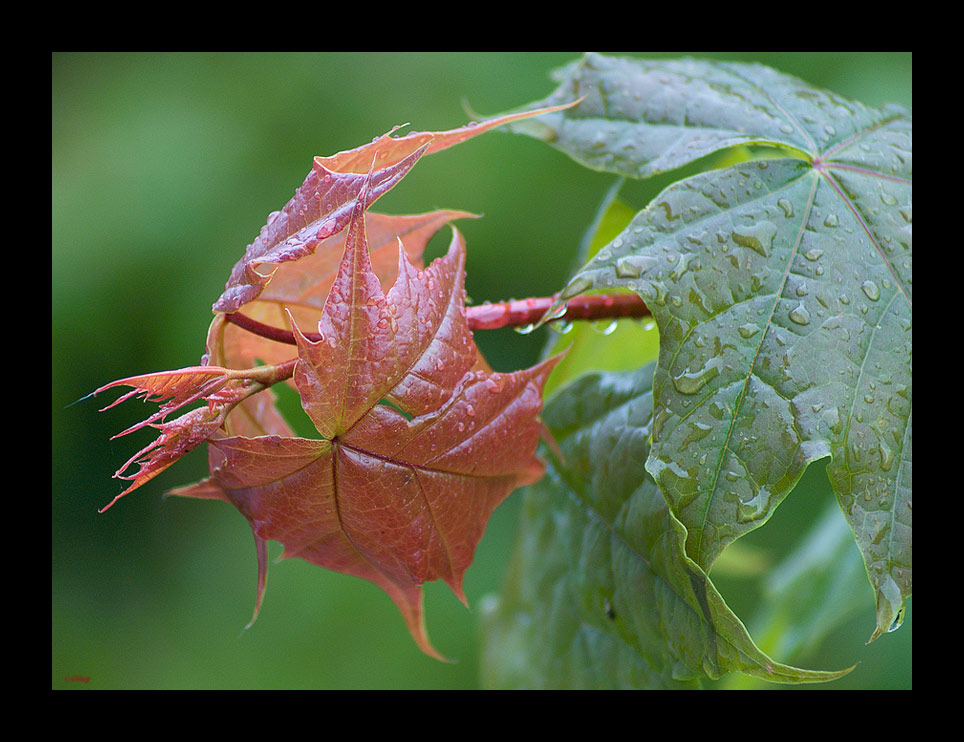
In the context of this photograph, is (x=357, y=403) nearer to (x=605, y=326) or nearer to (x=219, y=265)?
(x=605, y=326)

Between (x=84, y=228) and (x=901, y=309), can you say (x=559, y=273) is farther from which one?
(x=901, y=309)

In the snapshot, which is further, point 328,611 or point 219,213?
point 328,611

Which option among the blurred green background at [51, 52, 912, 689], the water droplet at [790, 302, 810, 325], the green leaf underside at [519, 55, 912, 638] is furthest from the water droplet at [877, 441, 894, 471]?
the blurred green background at [51, 52, 912, 689]

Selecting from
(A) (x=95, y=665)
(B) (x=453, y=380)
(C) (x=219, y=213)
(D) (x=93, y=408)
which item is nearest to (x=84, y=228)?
(C) (x=219, y=213)

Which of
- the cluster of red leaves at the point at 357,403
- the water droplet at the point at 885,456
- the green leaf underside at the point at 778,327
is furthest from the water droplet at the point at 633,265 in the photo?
the water droplet at the point at 885,456

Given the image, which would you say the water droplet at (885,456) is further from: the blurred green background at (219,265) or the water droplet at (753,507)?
the blurred green background at (219,265)
